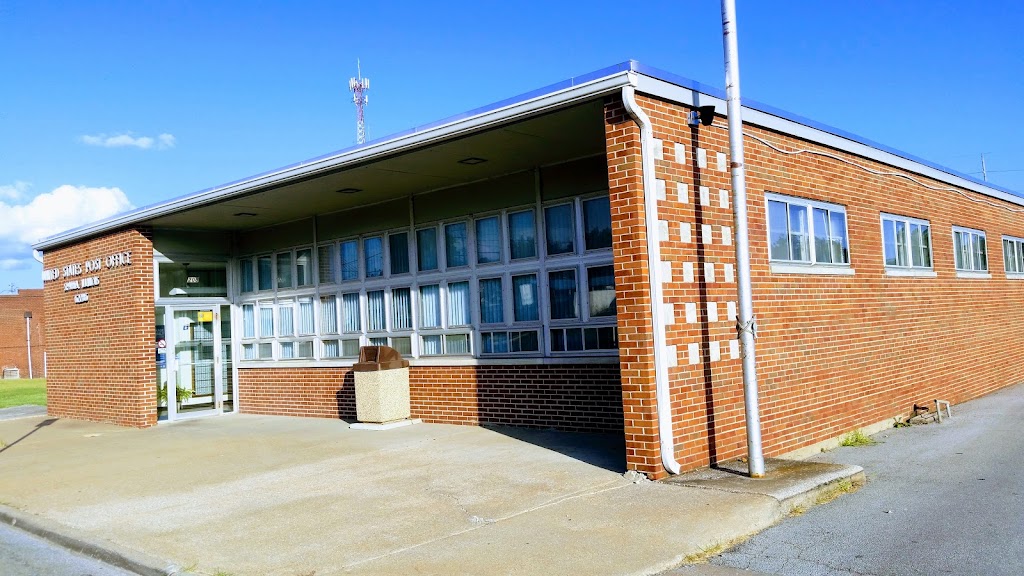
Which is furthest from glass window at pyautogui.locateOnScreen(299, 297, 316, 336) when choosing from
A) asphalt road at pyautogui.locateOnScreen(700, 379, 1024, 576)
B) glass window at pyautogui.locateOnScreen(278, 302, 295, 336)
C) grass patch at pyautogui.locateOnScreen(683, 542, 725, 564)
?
grass patch at pyautogui.locateOnScreen(683, 542, 725, 564)

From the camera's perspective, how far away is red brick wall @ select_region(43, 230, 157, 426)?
15.2m

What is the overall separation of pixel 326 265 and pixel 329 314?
0.91m

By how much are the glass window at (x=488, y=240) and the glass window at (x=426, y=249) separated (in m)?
0.97

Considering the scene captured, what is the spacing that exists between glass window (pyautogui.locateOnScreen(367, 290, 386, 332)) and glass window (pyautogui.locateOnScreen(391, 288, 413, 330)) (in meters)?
0.27

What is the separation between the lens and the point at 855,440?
1094 centimetres

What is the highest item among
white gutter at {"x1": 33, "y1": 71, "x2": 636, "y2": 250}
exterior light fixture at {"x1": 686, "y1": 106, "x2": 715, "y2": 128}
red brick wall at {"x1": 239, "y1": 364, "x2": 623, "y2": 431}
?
white gutter at {"x1": 33, "y1": 71, "x2": 636, "y2": 250}

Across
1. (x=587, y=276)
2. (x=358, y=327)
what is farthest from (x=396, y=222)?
(x=587, y=276)

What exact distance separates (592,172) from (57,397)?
13.3m

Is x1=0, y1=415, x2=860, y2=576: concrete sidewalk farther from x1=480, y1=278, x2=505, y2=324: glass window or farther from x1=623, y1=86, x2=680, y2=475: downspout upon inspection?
x1=480, y1=278, x2=505, y2=324: glass window

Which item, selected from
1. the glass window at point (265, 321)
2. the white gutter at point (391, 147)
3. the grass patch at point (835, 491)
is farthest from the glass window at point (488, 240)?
the grass patch at point (835, 491)

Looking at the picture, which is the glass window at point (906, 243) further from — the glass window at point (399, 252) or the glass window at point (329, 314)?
the glass window at point (329, 314)

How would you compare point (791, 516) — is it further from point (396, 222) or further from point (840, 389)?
point (396, 222)

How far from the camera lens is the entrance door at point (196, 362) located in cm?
1617

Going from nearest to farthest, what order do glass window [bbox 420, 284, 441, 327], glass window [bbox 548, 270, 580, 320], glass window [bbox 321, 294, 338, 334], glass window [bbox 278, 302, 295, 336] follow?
glass window [bbox 548, 270, 580, 320]
glass window [bbox 420, 284, 441, 327]
glass window [bbox 321, 294, 338, 334]
glass window [bbox 278, 302, 295, 336]
